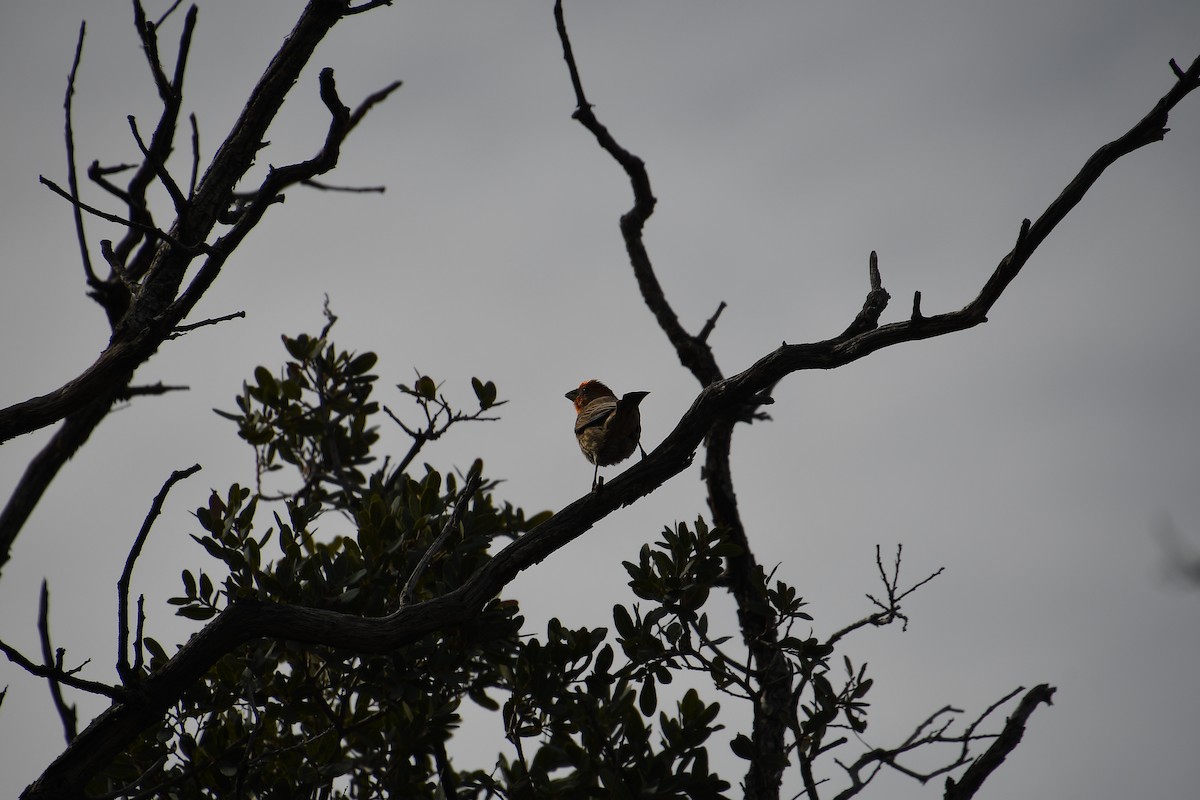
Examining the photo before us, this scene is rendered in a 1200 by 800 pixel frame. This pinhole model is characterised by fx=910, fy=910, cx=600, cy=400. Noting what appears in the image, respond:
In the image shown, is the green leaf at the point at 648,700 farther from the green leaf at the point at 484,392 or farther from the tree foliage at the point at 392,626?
the green leaf at the point at 484,392

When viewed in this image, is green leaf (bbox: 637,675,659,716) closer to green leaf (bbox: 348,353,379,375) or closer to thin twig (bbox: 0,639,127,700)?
thin twig (bbox: 0,639,127,700)

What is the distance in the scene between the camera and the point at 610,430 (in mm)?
5531

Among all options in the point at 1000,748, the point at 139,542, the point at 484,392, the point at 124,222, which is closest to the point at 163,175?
the point at 124,222

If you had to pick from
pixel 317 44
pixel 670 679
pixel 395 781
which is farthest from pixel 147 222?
pixel 670 679

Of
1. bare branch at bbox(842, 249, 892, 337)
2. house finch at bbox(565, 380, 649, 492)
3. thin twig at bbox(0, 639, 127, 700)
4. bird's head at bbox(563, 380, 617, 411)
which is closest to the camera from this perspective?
thin twig at bbox(0, 639, 127, 700)

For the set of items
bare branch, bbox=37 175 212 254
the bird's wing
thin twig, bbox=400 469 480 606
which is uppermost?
the bird's wing

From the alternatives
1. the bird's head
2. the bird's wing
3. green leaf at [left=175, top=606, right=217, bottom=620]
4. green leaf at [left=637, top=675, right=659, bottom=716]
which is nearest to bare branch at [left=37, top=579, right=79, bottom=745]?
green leaf at [left=175, top=606, right=217, bottom=620]

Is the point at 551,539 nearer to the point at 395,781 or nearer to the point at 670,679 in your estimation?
the point at 670,679

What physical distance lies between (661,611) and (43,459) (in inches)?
123

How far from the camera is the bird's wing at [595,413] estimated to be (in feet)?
18.5

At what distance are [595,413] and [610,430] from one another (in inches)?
12.8

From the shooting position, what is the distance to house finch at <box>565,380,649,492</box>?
5.43 metres

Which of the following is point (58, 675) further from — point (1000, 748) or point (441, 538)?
point (1000, 748)

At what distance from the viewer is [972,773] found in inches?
171
